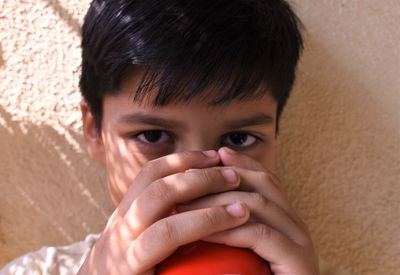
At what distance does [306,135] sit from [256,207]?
0.45 m

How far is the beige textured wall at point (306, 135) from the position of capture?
1.04 metres

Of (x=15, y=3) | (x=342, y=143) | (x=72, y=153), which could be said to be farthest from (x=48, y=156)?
(x=342, y=143)

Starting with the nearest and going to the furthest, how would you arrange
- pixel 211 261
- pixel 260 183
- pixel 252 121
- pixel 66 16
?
1. pixel 211 261
2. pixel 260 183
3. pixel 252 121
4. pixel 66 16

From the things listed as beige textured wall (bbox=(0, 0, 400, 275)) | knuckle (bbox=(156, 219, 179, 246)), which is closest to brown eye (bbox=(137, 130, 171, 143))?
knuckle (bbox=(156, 219, 179, 246))

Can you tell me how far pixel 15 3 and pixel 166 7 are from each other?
17.2 inches

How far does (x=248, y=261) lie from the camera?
61 cm

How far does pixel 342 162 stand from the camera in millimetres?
1077

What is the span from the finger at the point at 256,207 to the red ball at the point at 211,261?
0.17 feet

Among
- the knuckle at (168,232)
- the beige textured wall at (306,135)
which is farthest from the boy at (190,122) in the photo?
the beige textured wall at (306,135)

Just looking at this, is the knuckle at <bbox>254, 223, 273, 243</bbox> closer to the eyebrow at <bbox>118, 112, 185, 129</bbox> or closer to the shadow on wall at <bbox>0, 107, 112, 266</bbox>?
the eyebrow at <bbox>118, 112, 185, 129</bbox>

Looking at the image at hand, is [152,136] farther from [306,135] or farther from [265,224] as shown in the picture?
[306,135]

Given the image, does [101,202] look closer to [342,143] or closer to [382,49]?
[342,143]

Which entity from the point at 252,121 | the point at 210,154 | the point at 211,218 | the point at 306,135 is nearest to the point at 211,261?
the point at 211,218

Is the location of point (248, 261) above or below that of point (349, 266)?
above
